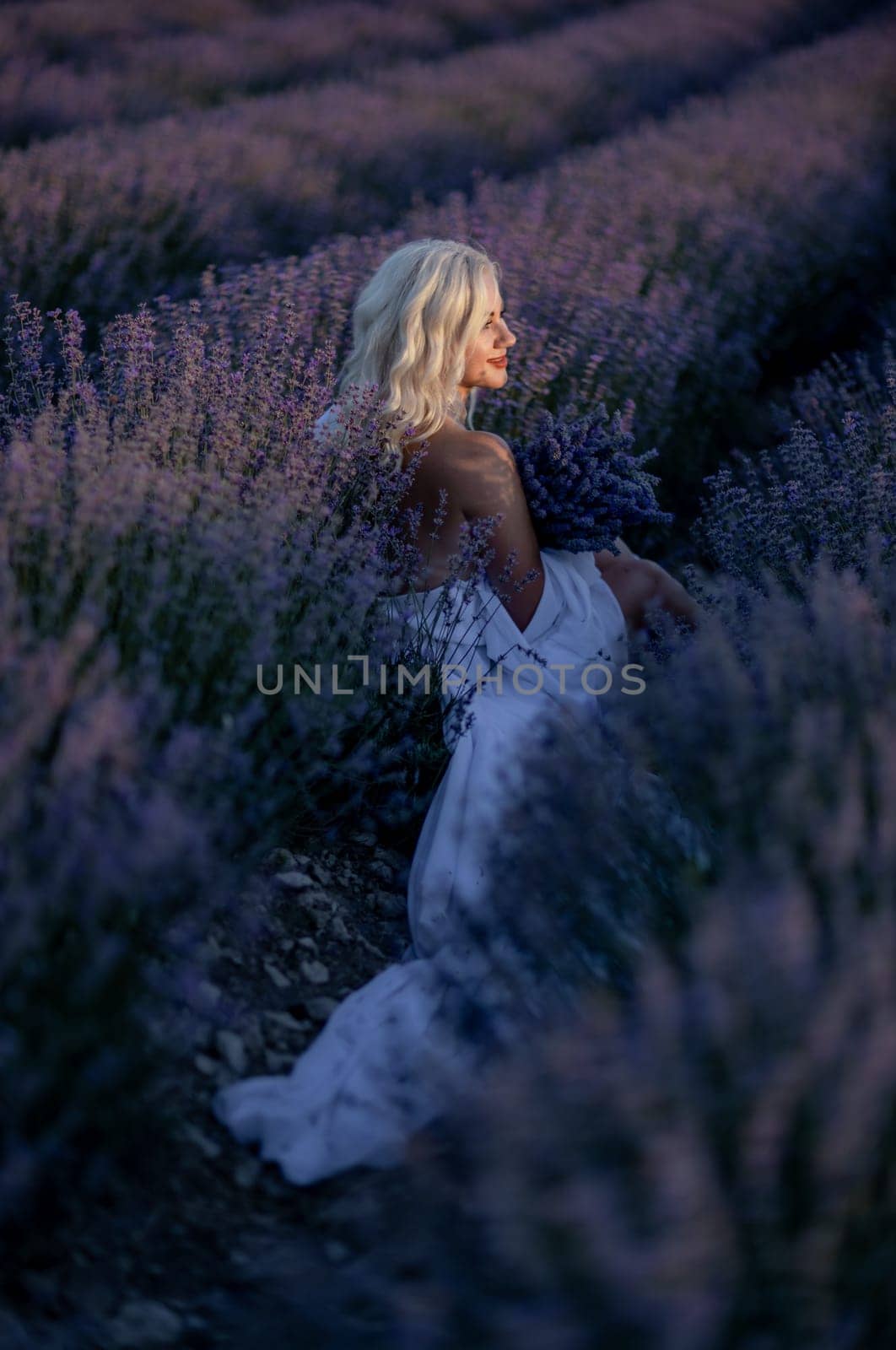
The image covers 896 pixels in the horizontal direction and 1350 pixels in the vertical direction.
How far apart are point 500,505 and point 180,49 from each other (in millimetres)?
8532

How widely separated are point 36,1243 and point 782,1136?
3.01 feet

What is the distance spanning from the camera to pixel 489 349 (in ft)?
10.3

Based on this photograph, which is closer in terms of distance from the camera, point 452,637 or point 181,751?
point 181,751

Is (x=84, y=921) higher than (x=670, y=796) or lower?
higher

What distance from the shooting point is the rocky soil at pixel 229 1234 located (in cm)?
138

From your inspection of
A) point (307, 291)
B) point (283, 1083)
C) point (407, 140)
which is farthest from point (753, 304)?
point (283, 1083)

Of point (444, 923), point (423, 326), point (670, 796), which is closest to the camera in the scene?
point (670, 796)

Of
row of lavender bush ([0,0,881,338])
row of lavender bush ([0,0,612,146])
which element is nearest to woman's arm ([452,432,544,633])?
row of lavender bush ([0,0,881,338])

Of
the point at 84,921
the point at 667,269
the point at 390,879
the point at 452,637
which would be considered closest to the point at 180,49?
the point at 667,269

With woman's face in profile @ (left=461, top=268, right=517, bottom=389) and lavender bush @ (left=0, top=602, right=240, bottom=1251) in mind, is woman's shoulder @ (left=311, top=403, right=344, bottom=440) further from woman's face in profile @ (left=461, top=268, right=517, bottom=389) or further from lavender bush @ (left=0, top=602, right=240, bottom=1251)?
lavender bush @ (left=0, top=602, right=240, bottom=1251)

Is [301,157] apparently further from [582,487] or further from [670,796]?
[670,796]

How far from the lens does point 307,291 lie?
385 centimetres

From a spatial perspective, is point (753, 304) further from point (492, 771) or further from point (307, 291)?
point (492, 771)

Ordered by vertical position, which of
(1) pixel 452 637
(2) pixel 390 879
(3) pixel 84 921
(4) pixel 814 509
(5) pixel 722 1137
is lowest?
(2) pixel 390 879
